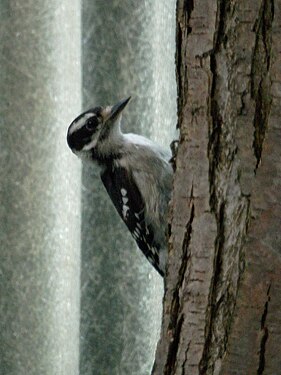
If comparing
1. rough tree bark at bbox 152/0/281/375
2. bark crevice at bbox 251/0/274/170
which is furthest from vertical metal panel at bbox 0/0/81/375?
bark crevice at bbox 251/0/274/170

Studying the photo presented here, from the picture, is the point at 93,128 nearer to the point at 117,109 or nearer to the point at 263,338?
the point at 117,109

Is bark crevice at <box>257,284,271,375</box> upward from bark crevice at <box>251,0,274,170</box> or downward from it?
downward

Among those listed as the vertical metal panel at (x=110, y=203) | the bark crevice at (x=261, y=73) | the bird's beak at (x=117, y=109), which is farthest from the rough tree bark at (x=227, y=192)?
the vertical metal panel at (x=110, y=203)

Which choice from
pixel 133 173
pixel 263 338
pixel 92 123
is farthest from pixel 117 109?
pixel 263 338

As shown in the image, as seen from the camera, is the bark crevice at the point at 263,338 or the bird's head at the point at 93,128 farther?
the bird's head at the point at 93,128

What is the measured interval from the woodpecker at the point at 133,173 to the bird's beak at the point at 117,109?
0.02 metres

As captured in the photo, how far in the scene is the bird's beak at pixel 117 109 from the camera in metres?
2.86

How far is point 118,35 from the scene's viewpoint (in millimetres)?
2957

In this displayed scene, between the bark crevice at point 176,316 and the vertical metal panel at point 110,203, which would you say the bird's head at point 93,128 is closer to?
the vertical metal panel at point 110,203

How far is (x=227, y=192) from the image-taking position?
1793 millimetres

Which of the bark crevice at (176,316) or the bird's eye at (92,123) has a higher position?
the bird's eye at (92,123)

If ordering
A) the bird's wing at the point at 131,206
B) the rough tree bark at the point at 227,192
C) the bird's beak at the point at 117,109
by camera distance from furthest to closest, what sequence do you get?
the bird's wing at the point at 131,206 → the bird's beak at the point at 117,109 → the rough tree bark at the point at 227,192

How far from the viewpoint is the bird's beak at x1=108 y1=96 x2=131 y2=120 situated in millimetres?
2859

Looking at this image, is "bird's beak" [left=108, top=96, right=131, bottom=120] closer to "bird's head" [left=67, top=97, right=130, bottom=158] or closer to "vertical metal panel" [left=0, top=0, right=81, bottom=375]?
"bird's head" [left=67, top=97, right=130, bottom=158]
